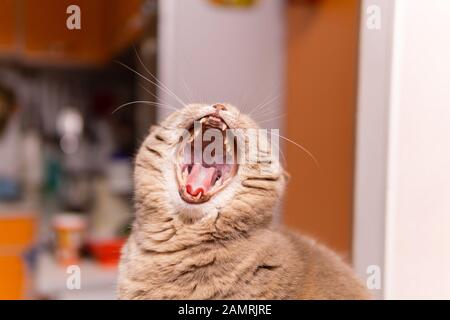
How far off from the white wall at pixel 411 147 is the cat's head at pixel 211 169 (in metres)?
0.15

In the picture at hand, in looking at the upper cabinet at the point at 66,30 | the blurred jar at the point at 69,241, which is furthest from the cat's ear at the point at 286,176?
the blurred jar at the point at 69,241

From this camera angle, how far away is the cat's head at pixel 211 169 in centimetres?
49

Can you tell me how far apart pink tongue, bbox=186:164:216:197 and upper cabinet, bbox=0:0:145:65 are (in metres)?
0.31

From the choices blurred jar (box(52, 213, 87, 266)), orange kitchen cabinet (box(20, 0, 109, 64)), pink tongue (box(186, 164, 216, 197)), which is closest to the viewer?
pink tongue (box(186, 164, 216, 197))

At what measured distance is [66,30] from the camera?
2.53 ft

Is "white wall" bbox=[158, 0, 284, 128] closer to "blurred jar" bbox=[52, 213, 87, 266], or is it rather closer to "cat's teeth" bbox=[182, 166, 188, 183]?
"cat's teeth" bbox=[182, 166, 188, 183]

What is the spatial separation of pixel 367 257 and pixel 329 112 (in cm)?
25

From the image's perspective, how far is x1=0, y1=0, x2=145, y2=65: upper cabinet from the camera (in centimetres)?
78

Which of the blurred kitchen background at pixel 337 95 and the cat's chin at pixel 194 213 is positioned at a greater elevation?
the blurred kitchen background at pixel 337 95

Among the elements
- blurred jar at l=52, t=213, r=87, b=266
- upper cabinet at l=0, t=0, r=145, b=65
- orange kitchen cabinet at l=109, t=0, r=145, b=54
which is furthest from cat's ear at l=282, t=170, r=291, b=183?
blurred jar at l=52, t=213, r=87, b=266

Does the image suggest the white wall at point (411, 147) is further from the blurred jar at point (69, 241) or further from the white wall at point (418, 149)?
the blurred jar at point (69, 241)

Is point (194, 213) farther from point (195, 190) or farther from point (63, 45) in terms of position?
point (63, 45)

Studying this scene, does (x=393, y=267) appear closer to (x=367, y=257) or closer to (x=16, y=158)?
(x=367, y=257)
